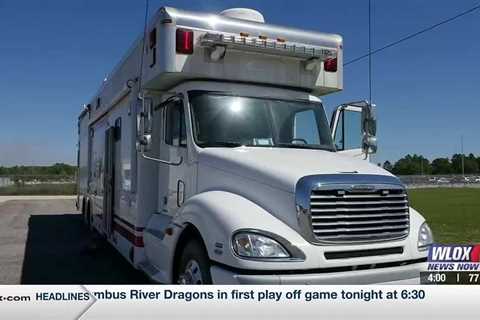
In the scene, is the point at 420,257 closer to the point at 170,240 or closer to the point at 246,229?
the point at 246,229

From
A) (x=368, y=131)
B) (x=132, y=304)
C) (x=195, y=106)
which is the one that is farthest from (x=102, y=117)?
(x=132, y=304)

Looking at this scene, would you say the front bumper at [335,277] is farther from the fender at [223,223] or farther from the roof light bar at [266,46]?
the roof light bar at [266,46]

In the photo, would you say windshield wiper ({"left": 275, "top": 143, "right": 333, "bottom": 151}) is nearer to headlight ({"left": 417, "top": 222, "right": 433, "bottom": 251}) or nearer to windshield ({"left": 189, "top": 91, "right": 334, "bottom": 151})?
windshield ({"left": 189, "top": 91, "right": 334, "bottom": 151})

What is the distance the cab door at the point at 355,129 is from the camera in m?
5.70

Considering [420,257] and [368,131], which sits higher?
[368,131]

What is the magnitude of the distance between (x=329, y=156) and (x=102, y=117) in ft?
16.8

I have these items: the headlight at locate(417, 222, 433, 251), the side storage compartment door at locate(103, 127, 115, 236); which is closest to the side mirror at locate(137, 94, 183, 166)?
the side storage compartment door at locate(103, 127, 115, 236)

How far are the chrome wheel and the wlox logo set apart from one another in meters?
1.94

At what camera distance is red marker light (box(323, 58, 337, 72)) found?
5770mm

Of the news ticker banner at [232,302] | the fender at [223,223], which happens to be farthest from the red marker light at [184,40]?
the news ticker banner at [232,302]

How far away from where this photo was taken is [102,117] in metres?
8.69

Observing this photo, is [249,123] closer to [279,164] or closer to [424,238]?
[279,164]

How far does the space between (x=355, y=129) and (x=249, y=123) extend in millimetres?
1493

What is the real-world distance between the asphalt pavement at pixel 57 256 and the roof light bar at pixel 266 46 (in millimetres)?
2515
